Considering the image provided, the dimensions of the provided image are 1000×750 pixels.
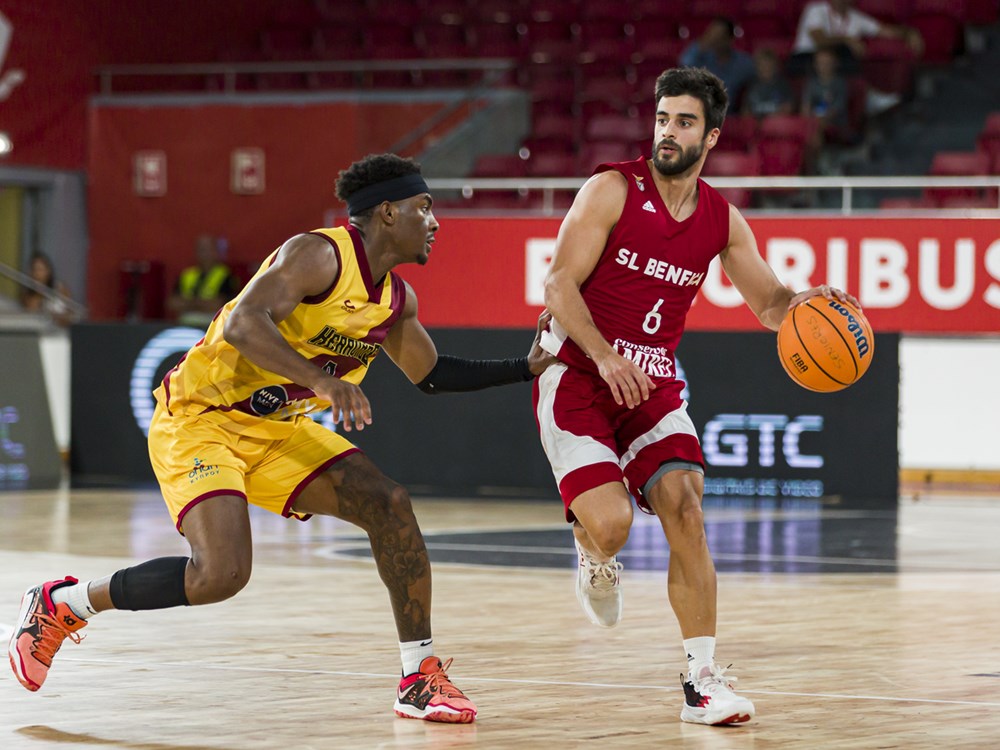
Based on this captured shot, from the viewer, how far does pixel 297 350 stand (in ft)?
20.4

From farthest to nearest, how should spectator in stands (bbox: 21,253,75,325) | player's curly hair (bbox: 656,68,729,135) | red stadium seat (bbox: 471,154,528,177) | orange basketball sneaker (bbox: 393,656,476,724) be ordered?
spectator in stands (bbox: 21,253,75,325) < red stadium seat (bbox: 471,154,528,177) < player's curly hair (bbox: 656,68,729,135) < orange basketball sneaker (bbox: 393,656,476,724)

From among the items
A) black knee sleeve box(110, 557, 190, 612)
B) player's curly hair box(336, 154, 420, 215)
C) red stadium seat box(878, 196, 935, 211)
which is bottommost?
black knee sleeve box(110, 557, 190, 612)

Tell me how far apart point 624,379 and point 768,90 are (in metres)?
12.7

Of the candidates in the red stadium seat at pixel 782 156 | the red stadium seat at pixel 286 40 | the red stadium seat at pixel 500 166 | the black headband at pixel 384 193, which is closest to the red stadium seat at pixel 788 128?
the red stadium seat at pixel 782 156

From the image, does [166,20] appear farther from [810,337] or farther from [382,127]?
[810,337]

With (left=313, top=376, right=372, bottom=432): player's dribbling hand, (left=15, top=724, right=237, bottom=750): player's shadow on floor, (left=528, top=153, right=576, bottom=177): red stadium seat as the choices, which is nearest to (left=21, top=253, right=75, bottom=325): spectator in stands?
(left=528, top=153, right=576, bottom=177): red stadium seat

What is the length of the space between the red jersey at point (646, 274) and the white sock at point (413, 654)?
1.17 m

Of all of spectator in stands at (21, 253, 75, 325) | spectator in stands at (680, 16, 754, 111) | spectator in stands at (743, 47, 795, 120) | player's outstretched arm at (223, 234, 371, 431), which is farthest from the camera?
spectator in stands at (21, 253, 75, 325)

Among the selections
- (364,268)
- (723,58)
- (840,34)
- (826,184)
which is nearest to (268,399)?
(364,268)

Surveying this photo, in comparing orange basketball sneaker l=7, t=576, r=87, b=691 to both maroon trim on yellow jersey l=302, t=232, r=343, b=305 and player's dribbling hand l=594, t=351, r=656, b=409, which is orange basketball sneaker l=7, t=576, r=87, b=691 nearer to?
maroon trim on yellow jersey l=302, t=232, r=343, b=305

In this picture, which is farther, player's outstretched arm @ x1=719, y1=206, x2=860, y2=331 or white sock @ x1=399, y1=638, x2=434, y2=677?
player's outstretched arm @ x1=719, y1=206, x2=860, y2=331

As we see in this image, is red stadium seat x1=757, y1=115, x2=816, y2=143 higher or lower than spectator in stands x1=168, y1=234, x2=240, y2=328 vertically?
higher

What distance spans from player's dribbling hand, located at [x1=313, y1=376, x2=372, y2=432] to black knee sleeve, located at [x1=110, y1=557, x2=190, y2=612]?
0.84 m

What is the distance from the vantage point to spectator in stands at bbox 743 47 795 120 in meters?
18.1
